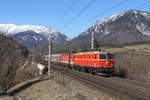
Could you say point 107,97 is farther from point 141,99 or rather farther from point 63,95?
point 63,95

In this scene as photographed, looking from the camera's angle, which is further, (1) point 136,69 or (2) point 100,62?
(1) point 136,69

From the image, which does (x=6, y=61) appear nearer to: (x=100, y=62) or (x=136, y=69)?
(x=100, y=62)

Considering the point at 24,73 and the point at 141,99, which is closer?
the point at 141,99

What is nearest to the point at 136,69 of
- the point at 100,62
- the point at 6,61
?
the point at 100,62

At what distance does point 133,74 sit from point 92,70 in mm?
5716

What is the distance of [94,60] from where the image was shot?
97.6 feet

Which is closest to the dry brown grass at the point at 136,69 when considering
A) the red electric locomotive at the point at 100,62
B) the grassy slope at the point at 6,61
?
the red electric locomotive at the point at 100,62

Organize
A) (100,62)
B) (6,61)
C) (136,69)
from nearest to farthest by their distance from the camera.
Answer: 1. (6,61)
2. (100,62)
3. (136,69)

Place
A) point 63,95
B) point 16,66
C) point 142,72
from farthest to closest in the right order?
point 142,72
point 16,66
point 63,95

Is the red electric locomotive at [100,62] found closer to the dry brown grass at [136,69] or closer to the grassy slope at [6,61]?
the dry brown grass at [136,69]

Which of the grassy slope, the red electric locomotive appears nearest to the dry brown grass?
the red electric locomotive

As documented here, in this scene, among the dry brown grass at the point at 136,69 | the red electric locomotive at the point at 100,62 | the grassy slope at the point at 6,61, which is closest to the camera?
the grassy slope at the point at 6,61

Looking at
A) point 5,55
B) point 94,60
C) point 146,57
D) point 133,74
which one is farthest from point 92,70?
point 5,55

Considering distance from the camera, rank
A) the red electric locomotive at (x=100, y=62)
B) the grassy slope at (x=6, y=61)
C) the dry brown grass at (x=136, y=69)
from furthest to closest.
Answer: the red electric locomotive at (x=100, y=62)
the dry brown grass at (x=136, y=69)
the grassy slope at (x=6, y=61)
